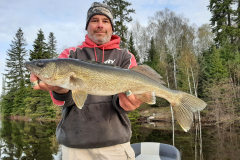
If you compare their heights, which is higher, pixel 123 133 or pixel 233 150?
pixel 123 133

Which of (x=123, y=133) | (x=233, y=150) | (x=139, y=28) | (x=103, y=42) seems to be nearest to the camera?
(x=123, y=133)

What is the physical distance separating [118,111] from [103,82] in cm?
60

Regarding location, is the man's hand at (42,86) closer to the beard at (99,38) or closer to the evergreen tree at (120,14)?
the beard at (99,38)

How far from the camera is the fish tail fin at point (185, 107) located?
268 cm

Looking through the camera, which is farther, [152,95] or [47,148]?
[47,148]

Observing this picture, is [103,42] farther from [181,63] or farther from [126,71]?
[181,63]

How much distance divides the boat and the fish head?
14.1ft

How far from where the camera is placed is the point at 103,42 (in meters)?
3.17

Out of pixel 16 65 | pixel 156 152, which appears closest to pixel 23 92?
pixel 16 65

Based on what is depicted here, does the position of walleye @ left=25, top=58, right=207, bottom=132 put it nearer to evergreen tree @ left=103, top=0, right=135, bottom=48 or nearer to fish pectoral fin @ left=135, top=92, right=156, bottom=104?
fish pectoral fin @ left=135, top=92, right=156, bottom=104

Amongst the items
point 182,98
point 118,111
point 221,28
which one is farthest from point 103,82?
point 221,28

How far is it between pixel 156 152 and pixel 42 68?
4799 mm

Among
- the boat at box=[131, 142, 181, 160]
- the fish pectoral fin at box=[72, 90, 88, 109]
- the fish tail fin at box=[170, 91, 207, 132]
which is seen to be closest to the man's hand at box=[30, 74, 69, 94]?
the fish pectoral fin at box=[72, 90, 88, 109]

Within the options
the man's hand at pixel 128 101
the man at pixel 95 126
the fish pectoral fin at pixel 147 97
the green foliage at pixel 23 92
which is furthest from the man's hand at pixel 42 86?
the green foliage at pixel 23 92
